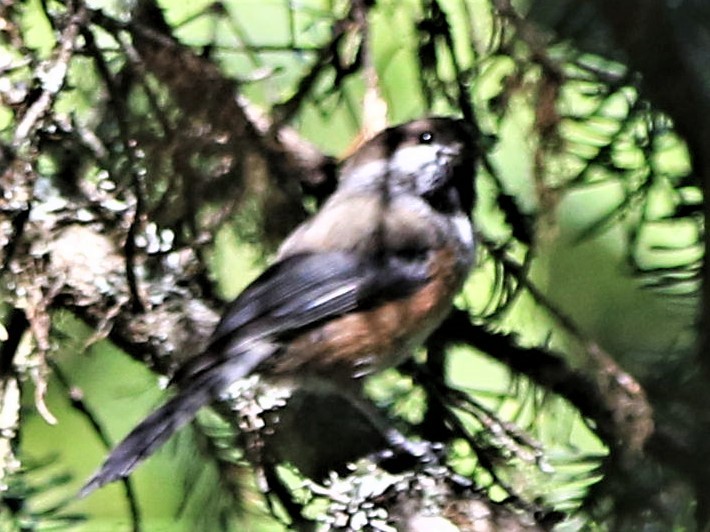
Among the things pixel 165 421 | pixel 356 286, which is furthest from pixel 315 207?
pixel 165 421

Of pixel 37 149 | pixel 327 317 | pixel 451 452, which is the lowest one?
pixel 451 452

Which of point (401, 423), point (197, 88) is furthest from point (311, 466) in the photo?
point (197, 88)

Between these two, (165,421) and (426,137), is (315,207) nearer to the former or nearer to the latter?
(426,137)

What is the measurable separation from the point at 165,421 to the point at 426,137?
Result: 11.3 inches

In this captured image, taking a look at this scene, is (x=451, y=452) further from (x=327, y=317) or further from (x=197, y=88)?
(x=197, y=88)

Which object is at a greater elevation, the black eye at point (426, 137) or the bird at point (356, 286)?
the black eye at point (426, 137)

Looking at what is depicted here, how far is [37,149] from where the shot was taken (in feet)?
2.99

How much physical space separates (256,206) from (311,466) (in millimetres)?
207

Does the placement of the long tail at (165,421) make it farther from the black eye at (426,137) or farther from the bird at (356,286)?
the black eye at (426,137)

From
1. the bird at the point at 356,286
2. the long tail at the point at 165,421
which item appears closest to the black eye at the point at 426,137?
the bird at the point at 356,286

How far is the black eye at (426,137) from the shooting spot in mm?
855

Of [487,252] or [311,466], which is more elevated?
[487,252]

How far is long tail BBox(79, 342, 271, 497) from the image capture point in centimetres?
82

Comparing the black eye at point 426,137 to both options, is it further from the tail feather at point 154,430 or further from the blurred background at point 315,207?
the tail feather at point 154,430
